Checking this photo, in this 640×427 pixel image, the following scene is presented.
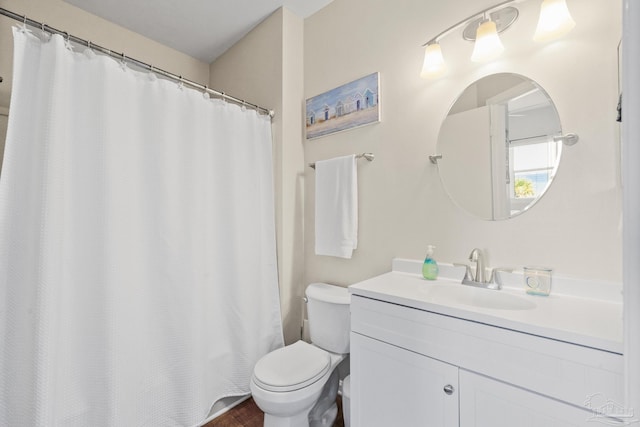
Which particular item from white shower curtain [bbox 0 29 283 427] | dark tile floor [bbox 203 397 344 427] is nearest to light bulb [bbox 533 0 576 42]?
white shower curtain [bbox 0 29 283 427]

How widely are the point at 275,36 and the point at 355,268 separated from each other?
67.6 inches

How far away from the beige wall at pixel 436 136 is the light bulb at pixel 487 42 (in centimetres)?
6

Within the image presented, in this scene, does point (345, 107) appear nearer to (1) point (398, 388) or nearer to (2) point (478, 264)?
(2) point (478, 264)

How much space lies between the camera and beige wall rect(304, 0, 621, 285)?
97 cm

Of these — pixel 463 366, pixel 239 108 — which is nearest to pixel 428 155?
pixel 463 366

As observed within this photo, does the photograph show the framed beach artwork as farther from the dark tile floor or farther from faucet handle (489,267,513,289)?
the dark tile floor

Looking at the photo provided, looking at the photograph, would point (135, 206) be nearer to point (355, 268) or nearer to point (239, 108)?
point (239, 108)

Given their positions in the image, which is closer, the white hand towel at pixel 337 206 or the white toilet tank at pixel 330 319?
the white toilet tank at pixel 330 319

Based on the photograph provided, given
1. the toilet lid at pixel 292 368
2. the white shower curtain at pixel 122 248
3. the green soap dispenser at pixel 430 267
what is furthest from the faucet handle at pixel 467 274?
the white shower curtain at pixel 122 248

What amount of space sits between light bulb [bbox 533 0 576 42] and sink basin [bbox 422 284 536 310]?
1009 millimetres

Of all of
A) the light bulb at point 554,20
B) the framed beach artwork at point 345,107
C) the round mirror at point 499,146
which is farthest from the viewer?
the framed beach artwork at point 345,107

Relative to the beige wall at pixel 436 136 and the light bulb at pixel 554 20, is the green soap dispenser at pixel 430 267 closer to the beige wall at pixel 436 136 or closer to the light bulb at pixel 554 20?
the beige wall at pixel 436 136

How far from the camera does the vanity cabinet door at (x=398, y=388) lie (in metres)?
0.89

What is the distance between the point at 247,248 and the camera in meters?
1.76
